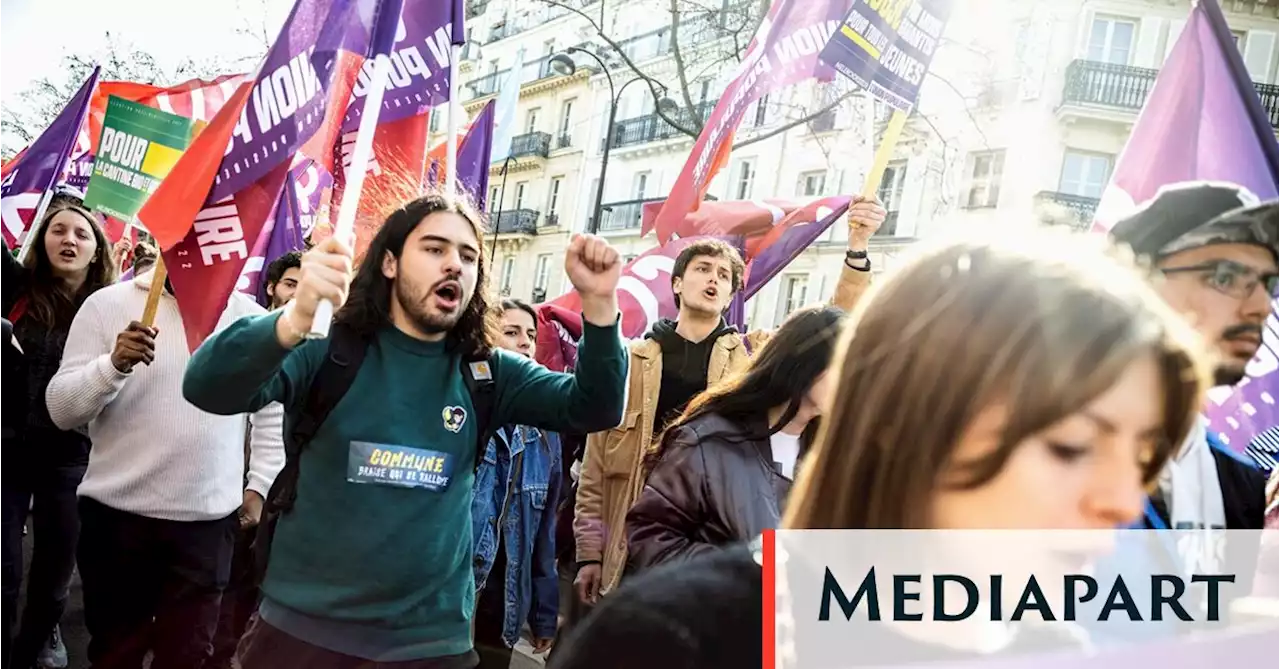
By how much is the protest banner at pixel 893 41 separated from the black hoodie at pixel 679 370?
3.69ft

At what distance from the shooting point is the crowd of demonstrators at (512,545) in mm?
3246

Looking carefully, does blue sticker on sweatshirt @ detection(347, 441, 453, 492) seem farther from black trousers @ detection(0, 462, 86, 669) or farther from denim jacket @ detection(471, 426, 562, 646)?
black trousers @ detection(0, 462, 86, 669)

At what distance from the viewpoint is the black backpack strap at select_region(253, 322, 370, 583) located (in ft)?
7.36

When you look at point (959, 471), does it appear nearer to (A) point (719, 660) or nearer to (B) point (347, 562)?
(A) point (719, 660)

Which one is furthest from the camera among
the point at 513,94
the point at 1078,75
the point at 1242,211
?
the point at 513,94

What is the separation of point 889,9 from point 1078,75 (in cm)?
199

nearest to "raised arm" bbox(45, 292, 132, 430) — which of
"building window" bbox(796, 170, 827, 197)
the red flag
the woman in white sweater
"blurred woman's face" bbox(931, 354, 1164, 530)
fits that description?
the woman in white sweater

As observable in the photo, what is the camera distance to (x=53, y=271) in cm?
409

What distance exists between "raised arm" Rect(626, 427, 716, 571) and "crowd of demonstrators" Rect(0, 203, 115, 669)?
1805 mm

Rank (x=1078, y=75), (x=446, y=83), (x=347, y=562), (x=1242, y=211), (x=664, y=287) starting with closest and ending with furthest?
(x=1242, y=211) → (x=347, y=562) → (x=446, y=83) → (x=1078, y=75) → (x=664, y=287)

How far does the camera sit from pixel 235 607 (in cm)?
407

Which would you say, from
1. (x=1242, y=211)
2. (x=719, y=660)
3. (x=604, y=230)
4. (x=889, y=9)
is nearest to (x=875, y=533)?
(x=719, y=660)

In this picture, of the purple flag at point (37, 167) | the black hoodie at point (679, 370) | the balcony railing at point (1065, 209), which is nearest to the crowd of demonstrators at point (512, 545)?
the black hoodie at point (679, 370)

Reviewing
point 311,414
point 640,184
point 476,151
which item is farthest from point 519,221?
point 311,414
